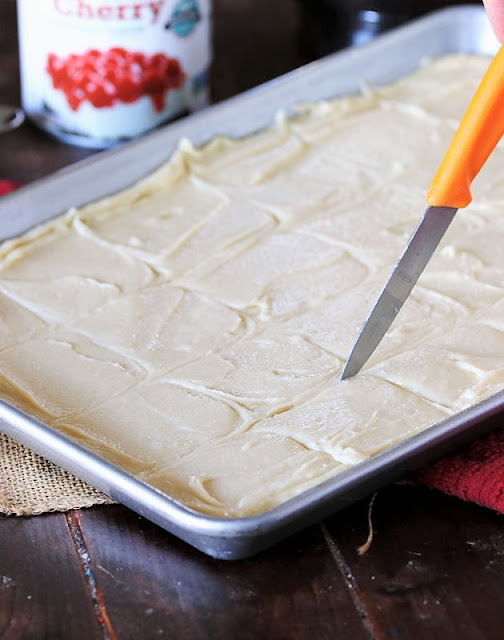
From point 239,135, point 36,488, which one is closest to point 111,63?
point 239,135

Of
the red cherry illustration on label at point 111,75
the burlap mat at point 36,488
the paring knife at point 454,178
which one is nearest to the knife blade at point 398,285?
the paring knife at point 454,178

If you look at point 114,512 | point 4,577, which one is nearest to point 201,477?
point 114,512

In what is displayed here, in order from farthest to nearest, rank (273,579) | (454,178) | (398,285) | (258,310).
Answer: (258,310), (398,285), (454,178), (273,579)

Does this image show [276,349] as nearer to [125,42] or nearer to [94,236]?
[94,236]

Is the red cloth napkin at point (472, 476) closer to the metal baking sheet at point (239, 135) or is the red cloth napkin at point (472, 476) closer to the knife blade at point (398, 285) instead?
the metal baking sheet at point (239, 135)

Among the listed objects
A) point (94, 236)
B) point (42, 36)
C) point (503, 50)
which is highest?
point (503, 50)

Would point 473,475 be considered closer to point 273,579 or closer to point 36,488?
point 273,579
